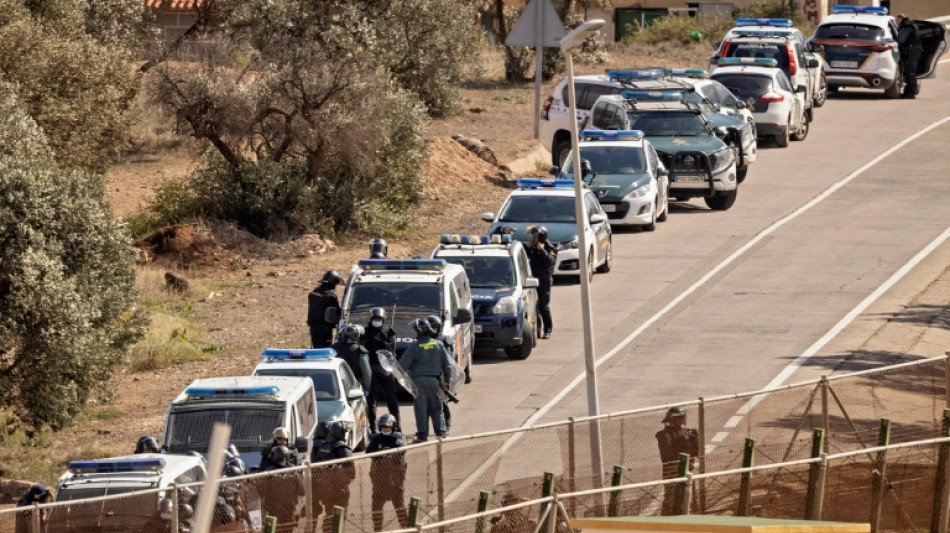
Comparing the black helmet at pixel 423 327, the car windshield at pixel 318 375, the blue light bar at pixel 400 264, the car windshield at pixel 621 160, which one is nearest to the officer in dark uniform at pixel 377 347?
the black helmet at pixel 423 327

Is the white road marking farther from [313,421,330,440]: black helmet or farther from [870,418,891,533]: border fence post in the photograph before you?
[313,421,330,440]: black helmet

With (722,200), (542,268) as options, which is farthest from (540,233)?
(722,200)

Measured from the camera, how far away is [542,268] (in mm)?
26109

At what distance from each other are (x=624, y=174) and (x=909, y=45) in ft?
58.7

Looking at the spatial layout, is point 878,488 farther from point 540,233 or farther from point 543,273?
point 540,233

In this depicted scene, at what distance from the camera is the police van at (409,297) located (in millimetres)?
22922

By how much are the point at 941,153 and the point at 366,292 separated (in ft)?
74.9

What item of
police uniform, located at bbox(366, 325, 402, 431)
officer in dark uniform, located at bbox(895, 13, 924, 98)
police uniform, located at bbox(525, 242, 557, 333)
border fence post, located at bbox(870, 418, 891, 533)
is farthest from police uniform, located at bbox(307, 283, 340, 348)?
officer in dark uniform, located at bbox(895, 13, 924, 98)

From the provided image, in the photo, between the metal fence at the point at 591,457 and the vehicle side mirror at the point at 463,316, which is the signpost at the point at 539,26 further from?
the metal fence at the point at 591,457

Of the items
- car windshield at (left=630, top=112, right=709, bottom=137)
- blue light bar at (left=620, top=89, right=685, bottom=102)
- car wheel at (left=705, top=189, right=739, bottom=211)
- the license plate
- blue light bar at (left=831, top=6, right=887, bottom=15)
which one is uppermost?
blue light bar at (left=831, top=6, right=887, bottom=15)

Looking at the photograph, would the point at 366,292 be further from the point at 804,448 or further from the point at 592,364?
the point at 804,448

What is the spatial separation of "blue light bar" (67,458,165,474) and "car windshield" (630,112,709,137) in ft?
70.6

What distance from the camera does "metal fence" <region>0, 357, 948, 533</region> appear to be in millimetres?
14109

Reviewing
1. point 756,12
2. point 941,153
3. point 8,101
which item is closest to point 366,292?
point 8,101
